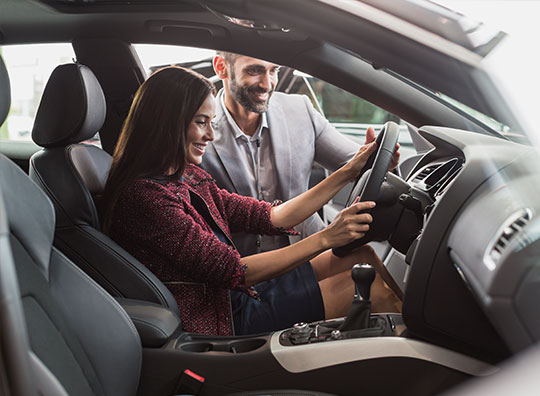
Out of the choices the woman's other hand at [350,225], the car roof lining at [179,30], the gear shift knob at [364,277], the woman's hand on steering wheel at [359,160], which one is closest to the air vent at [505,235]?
the car roof lining at [179,30]

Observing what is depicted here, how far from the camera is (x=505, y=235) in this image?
841 millimetres

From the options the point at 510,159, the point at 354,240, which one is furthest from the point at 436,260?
the point at 354,240

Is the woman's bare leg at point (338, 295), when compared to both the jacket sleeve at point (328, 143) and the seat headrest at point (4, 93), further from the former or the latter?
the seat headrest at point (4, 93)

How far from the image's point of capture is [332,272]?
1.81 m

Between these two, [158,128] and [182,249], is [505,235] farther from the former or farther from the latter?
[158,128]

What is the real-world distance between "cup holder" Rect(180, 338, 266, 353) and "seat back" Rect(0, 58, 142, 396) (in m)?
0.15

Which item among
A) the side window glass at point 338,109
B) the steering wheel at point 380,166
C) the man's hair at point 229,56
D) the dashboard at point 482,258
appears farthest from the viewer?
the side window glass at point 338,109

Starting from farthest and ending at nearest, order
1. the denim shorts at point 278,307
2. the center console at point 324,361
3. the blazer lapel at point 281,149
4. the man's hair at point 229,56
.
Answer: the blazer lapel at point 281,149 → the man's hair at point 229,56 → the denim shorts at point 278,307 → the center console at point 324,361

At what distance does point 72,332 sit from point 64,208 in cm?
52

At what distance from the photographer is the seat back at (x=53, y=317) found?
35.4 inches

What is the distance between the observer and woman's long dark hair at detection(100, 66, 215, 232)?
165cm

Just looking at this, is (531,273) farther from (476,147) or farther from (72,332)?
(72,332)

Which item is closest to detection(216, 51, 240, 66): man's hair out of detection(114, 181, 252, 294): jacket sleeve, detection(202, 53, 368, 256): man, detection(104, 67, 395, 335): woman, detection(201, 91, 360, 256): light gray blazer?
detection(202, 53, 368, 256): man

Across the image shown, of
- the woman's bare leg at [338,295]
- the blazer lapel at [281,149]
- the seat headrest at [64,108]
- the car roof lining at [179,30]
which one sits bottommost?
the woman's bare leg at [338,295]
